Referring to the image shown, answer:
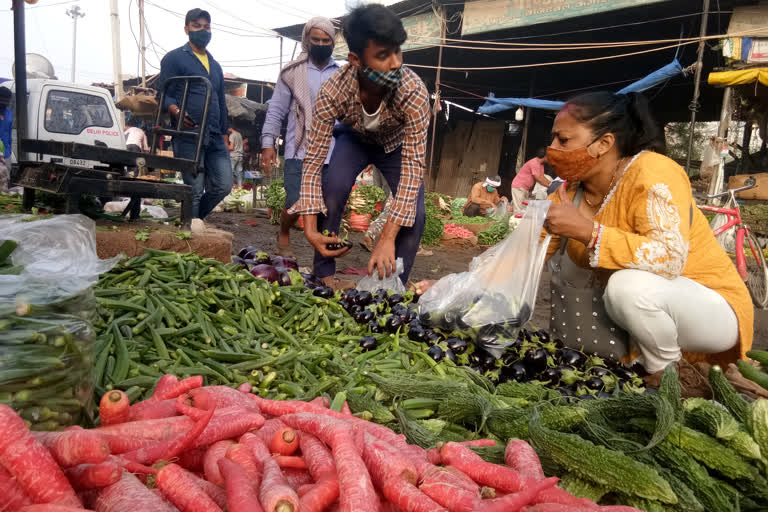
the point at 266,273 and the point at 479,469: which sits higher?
the point at 266,273

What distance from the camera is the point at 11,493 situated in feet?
3.41

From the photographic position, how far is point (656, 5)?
977 centimetres

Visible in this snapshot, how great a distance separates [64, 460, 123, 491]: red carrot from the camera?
3.73 ft

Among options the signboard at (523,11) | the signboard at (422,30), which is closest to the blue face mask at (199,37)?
the signboard at (523,11)

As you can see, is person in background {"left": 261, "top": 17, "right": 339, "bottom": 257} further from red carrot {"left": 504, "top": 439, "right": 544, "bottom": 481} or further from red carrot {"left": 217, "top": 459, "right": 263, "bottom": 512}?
red carrot {"left": 217, "top": 459, "right": 263, "bottom": 512}

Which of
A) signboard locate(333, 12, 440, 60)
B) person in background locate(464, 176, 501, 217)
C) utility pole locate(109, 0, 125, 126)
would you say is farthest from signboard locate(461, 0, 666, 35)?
utility pole locate(109, 0, 125, 126)

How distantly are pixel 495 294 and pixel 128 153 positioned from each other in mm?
3207

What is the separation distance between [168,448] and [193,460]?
0.41 feet

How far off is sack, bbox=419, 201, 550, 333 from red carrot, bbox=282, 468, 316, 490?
1.66 metres

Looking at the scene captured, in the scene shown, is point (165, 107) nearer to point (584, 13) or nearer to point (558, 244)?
point (558, 244)

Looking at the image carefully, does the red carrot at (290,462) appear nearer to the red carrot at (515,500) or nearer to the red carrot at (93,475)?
the red carrot at (93,475)

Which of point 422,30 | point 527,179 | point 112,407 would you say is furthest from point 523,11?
point 112,407

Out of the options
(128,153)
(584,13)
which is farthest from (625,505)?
(584,13)

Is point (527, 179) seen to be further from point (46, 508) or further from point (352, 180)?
point (46, 508)
